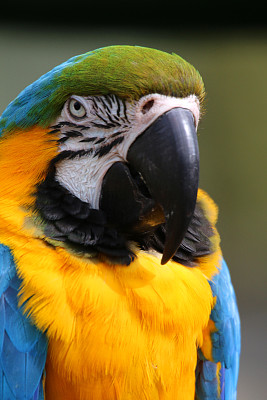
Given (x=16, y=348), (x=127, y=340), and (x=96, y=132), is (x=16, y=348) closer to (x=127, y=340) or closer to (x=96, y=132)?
(x=127, y=340)

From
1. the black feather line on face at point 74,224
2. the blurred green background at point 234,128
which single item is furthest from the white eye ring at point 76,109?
the blurred green background at point 234,128

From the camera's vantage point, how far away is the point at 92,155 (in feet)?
3.55

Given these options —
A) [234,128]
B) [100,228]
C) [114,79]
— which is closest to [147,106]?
[114,79]

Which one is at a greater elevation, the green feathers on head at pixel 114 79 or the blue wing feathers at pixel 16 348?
the green feathers on head at pixel 114 79

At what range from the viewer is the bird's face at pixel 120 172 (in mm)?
968

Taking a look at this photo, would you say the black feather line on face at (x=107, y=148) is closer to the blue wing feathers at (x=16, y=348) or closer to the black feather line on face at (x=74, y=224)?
the black feather line on face at (x=74, y=224)

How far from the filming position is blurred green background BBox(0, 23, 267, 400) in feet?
11.8

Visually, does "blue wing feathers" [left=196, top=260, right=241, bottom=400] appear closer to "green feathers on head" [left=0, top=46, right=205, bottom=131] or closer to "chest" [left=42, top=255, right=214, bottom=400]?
"chest" [left=42, top=255, right=214, bottom=400]

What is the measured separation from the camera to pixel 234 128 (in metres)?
3.96

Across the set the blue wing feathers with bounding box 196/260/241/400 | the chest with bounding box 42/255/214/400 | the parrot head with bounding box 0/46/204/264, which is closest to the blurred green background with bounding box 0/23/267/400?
the blue wing feathers with bounding box 196/260/241/400

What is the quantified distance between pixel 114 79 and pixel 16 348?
26.2 inches

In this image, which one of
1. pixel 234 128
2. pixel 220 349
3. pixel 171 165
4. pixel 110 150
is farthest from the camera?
pixel 234 128

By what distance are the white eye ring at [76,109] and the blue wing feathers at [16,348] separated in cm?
38

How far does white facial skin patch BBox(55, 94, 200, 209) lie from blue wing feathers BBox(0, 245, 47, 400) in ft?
0.84
